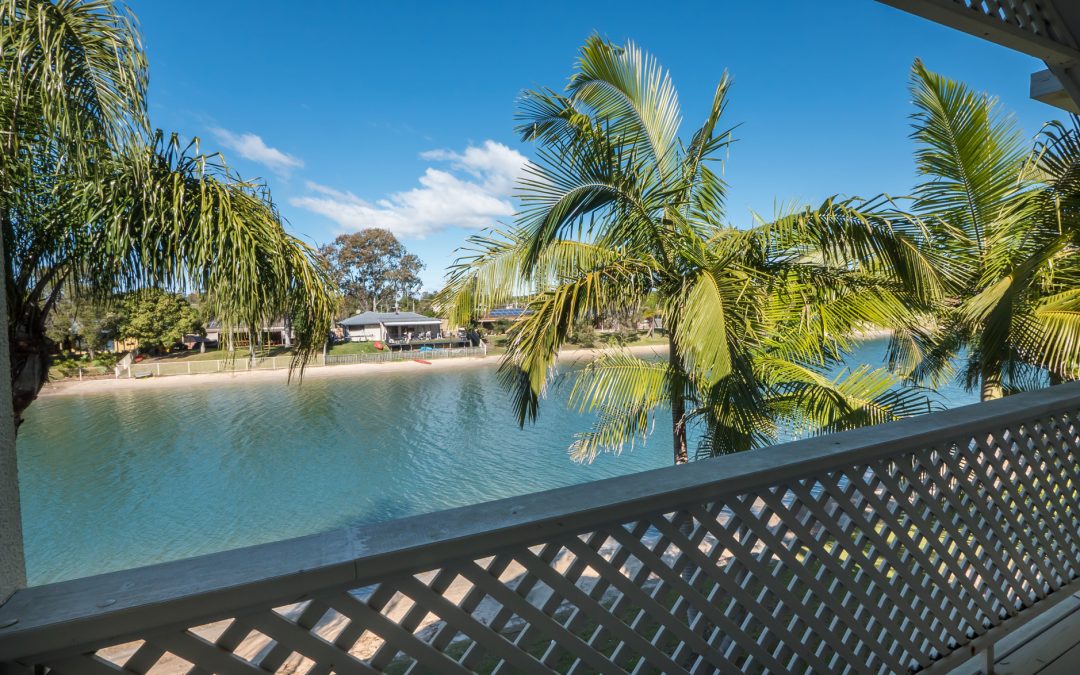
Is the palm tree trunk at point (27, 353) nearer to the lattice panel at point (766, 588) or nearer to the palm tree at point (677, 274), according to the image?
the palm tree at point (677, 274)

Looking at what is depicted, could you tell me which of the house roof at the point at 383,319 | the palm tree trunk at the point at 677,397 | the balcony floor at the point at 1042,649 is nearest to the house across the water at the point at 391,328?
the house roof at the point at 383,319

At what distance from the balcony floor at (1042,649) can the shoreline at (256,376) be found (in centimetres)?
1568

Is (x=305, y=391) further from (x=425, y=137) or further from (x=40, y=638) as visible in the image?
(x=40, y=638)

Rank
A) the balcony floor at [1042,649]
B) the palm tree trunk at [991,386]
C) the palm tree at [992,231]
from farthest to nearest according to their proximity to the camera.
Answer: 1. the palm tree trunk at [991,386]
2. the palm tree at [992,231]
3. the balcony floor at [1042,649]

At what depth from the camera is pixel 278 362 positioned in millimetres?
27859

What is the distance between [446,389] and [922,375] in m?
20.5

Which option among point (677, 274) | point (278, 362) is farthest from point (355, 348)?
point (677, 274)

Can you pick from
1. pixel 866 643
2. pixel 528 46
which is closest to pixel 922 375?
pixel 866 643

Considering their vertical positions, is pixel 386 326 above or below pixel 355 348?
above

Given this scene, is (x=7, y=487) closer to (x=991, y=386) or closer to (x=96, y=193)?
(x=96, y=193)

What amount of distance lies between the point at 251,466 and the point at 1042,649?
15.7 meters

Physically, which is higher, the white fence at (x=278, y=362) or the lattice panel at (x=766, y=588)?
the lattice panel at (x=766, y=588)

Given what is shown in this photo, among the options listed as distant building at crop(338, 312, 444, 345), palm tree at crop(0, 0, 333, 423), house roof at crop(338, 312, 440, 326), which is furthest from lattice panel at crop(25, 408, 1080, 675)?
house roof at crop(338, 312, 440, 326)

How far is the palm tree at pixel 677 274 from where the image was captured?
381 centimetres
